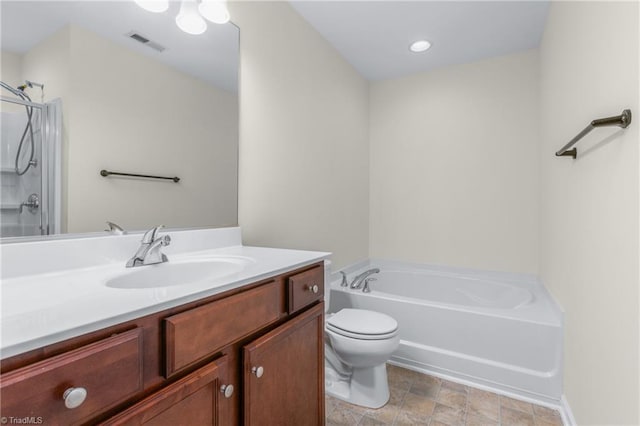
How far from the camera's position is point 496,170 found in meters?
2.64

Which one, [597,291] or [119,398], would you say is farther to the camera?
[597,291]

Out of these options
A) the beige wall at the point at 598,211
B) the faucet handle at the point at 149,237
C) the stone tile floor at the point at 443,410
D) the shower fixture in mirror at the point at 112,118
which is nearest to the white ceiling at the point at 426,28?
the beige wall at the point at 598,211

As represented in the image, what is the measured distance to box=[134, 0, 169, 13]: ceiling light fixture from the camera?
1251mm

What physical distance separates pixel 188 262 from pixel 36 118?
64 centimetres

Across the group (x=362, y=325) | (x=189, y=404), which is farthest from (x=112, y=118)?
(x=362, y=325)

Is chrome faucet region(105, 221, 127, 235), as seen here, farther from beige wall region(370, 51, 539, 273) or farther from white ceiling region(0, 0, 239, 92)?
beige wall region(370, 51, 539, 273)

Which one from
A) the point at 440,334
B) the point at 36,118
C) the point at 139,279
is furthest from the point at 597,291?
the point at 36,118

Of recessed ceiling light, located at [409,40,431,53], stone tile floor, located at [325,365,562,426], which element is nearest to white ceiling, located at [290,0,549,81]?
recessed ceiling light, located at [409,40,431,53]

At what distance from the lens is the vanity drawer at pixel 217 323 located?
2.14ft

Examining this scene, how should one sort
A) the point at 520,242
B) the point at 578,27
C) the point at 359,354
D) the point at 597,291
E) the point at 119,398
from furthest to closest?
the point at 520,242, the point at 359,354, the point at 578,27, the point at 597,291, the point at 119,398

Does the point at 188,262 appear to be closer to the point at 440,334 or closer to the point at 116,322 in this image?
the point at 116,322

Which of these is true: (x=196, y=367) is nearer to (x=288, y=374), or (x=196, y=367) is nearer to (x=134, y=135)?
(x=288, y=374)

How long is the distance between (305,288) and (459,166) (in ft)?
7.23

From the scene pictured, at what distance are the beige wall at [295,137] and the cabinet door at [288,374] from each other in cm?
74
